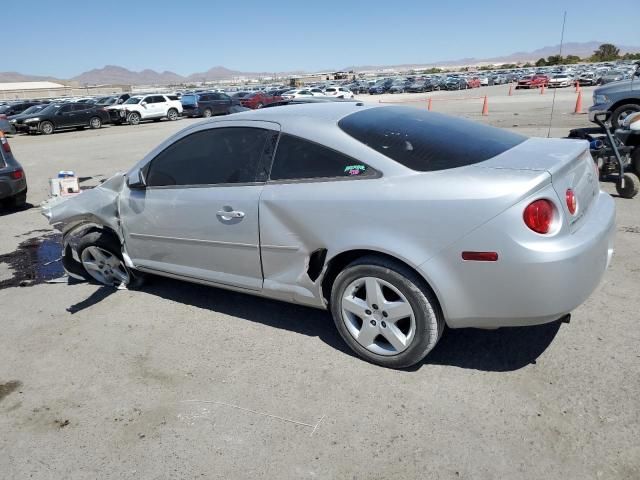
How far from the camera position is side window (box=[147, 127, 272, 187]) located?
363 centimetres

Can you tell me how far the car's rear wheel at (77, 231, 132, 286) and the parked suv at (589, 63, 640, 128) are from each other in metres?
10.7

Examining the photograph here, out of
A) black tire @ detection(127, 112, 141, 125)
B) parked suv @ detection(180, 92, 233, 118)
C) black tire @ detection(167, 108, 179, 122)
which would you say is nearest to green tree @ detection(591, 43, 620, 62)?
parked suv @ detection(180, 92, 233, 118)

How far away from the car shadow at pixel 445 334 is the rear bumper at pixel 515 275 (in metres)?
0.48

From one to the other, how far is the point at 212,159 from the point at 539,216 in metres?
2.35

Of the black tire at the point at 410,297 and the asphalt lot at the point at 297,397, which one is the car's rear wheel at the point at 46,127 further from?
the black tire at the point at 410,297

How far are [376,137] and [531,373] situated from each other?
5.70 ft

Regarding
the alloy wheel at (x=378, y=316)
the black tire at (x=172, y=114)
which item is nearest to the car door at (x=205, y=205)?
the alloy wheel at (x=378, y=316)

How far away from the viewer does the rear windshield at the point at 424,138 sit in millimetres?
3053

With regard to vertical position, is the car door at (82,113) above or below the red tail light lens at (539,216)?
below

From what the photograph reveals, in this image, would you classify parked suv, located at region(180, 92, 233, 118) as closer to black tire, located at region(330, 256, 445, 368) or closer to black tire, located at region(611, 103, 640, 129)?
black tire, located at region(611, 103, 640, 129)

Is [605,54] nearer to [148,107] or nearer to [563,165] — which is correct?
[148,107]

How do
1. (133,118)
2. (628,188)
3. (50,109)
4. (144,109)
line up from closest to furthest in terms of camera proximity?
(628,188)
(50,109)
(133,118)
(144,109)

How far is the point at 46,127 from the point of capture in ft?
85.6

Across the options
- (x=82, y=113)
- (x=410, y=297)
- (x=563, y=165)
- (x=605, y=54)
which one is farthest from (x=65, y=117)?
(x=605, y=54)
